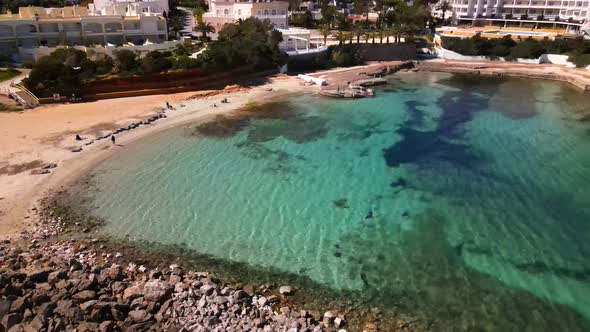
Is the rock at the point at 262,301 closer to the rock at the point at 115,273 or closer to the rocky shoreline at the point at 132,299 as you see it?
the rocky shoreline at the point at 132,299

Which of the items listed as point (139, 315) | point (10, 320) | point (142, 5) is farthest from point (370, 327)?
point (142, 5)

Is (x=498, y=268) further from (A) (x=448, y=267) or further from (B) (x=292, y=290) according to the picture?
(B) (x=292, y=290)

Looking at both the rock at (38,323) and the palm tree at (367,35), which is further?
the palm tree at (367,35)

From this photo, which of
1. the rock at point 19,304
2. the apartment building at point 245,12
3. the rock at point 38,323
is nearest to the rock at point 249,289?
the rock at point 38,323

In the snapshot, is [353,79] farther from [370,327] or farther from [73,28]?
[370,327]

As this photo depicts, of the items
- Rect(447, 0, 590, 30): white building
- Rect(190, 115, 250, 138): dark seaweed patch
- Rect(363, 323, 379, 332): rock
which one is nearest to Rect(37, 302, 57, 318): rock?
Rect(363, 323, 379, 332): rock
